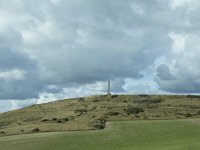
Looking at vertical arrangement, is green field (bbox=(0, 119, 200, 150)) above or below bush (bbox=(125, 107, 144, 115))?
below

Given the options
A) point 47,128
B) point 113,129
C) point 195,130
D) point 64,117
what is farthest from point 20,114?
point 195,130

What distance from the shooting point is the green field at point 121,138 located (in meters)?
74.6

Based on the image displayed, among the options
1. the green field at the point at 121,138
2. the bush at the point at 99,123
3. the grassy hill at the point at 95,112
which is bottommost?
the green field at the point at 121,138

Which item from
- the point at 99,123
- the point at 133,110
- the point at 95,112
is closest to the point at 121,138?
the point at 99,123

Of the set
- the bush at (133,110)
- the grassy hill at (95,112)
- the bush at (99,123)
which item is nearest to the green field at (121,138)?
the bush at (99,123)

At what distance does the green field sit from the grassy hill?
247 inches

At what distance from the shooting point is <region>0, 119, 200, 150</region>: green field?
74562mm

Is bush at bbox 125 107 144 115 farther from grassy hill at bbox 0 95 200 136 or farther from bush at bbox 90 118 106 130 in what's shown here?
bush at bbox 90 118 106 130

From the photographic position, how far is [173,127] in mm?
88438

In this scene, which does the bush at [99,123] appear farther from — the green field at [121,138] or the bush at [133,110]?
the bush at [133,110]

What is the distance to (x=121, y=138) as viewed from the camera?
8088cm

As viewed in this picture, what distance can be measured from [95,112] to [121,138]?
29.2 metres

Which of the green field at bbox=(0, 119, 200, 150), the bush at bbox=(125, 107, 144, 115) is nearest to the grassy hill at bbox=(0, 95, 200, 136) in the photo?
the bush at bbox=(125, 107, 144, 115)

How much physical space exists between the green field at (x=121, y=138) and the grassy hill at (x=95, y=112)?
628cm
